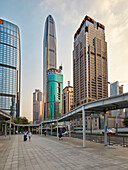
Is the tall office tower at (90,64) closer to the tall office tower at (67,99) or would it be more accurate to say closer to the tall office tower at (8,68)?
the tall office tower at (67,99)

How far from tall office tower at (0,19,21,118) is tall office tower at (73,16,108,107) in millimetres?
58844

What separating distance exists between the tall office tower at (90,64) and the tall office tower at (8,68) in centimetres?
5884

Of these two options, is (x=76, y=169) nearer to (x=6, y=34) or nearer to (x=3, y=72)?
(x=3, y=72)

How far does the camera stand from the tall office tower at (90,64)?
438 ft

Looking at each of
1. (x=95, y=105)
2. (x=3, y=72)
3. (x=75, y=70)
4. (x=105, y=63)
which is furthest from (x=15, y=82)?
(x=95, y=105)

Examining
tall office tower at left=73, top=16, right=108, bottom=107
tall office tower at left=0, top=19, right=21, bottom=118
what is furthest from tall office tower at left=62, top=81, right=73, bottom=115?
tall office tower at left=0, top=19, right=21, bottom=118

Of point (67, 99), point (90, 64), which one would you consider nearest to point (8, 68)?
point (67, 99)

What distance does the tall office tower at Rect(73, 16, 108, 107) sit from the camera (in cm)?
13352

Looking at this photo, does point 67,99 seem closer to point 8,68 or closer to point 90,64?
point 90,64

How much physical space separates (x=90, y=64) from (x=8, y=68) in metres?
77.0

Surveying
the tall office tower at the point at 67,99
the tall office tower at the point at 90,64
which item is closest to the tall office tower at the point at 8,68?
the tall office tower at the point at 67,99

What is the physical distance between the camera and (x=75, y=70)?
155375 mm

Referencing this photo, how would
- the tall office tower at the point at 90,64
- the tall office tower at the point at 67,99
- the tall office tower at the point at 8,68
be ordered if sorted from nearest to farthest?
the tall office tower at the point at 90,64 → the tall office tower at the point at 8,68 → the tall office tower at the point at 67,99

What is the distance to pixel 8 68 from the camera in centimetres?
15488
